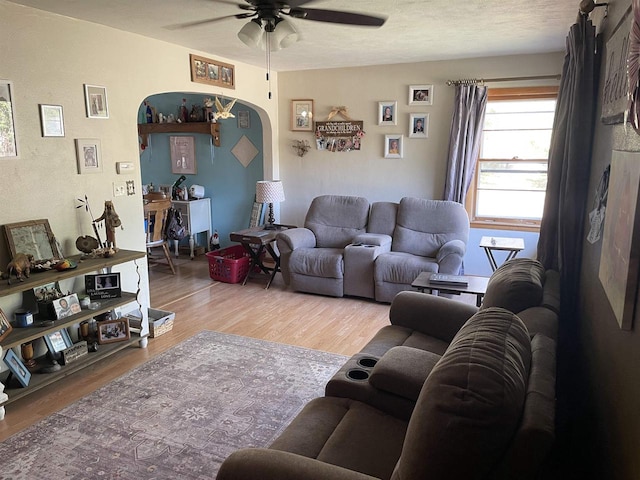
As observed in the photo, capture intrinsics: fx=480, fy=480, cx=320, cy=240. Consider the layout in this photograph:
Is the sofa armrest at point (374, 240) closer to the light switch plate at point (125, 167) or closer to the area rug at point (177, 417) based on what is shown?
the area rug at point (177, 417)

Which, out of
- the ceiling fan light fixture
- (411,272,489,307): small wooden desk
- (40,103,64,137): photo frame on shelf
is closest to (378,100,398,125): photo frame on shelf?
(411,272,489,307): small wooden desk

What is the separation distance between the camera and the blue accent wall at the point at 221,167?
6.50m

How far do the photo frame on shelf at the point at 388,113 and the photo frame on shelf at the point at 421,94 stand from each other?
0.20 meters

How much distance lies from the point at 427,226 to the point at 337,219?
1037 millimetres

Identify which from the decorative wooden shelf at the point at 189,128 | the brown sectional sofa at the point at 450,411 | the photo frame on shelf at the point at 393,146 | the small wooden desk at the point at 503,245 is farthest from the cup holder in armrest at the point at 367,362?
the decorative wooden shelf at the point at 189,128

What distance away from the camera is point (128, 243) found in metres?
3.96

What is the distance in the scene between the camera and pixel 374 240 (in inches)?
194

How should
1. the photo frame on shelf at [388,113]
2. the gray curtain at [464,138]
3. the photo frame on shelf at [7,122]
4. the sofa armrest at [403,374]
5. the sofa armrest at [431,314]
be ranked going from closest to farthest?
the sofa armrest at [403,374], the sofa armrest at [431,314], the photo frame on shelf at [7,122], the gray curtain at [464,138], the photo frame on shelf at [388,113]

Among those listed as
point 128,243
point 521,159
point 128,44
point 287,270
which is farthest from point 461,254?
point 128,44

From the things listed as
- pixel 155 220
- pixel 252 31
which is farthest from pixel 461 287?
pixel 155 220

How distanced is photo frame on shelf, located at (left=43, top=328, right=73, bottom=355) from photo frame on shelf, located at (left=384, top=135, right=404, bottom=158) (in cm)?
380

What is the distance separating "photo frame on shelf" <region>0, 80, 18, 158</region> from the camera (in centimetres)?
295

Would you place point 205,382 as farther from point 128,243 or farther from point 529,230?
point 529,230

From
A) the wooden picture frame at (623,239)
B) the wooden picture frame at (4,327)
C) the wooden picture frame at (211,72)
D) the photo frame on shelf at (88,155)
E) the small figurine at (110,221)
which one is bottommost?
the wooden picture frame at (4,327)
